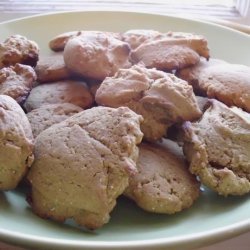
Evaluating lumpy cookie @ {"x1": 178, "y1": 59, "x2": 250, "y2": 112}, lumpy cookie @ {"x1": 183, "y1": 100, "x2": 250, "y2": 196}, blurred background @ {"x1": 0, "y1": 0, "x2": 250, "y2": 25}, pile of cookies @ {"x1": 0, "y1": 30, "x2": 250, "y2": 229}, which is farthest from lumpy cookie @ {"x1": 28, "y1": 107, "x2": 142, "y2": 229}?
blurred background @ {"x1": 0, "y1": 0, "x2": 250, "y2": 25}

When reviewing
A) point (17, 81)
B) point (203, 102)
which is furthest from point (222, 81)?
point (17, 81)

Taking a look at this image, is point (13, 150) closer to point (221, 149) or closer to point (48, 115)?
point (48, 115)

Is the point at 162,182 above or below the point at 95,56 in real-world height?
below

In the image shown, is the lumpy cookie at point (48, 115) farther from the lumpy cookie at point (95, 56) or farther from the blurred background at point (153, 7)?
the blurred background at point (153, 7)

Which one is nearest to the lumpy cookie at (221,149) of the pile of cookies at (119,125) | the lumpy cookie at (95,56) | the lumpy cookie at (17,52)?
the pile of cookies at (119,125)

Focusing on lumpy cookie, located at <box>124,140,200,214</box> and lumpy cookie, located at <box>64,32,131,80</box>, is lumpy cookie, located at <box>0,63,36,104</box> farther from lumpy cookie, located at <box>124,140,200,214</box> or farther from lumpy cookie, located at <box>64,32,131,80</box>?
lumpy cookie, located at <box>124,140,200,214</box>

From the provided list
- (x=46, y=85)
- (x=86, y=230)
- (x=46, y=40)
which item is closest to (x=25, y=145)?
(x=86, y=230)
